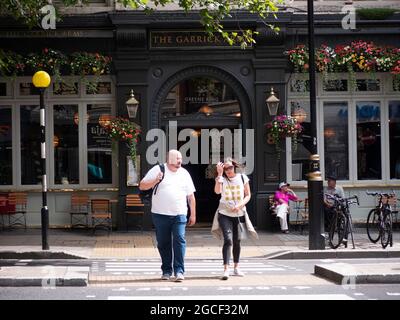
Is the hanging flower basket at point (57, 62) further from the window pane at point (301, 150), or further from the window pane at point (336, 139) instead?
the window pane at point (336, 139)

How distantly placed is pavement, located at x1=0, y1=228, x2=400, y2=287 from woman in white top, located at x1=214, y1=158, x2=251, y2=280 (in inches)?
26.3

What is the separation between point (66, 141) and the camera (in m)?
19.9

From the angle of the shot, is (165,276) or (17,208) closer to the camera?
(165,276)

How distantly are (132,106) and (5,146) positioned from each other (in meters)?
3.46

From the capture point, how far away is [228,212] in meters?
11.9

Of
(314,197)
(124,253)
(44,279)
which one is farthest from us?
(124,253)

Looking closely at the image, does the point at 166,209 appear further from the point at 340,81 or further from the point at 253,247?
the point at 340,81

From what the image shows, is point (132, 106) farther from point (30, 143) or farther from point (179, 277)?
point (179, 277)

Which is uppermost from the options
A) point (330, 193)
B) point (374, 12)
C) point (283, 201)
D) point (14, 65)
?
point (374, 12)

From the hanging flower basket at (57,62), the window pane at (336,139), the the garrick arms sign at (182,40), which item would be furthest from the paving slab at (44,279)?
the window pane at (336,139)

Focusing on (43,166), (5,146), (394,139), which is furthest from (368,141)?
(5,146)

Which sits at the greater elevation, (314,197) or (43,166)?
(43,166)

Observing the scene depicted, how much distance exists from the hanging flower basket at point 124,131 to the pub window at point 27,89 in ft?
7.09
